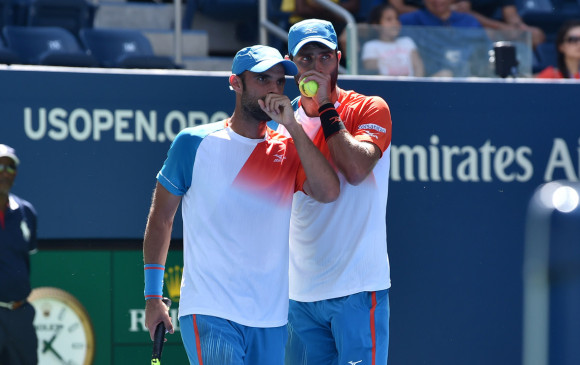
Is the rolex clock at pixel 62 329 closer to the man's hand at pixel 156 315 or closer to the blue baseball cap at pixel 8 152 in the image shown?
the blue baseball cap at pixel 8 152

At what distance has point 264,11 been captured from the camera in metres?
8.25

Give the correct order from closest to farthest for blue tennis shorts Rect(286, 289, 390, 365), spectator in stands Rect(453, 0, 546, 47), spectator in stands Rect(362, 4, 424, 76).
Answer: blue tennis shorts Rect(286, 289, 390, 365) < spectator in stands Rect(362, 4, 424, 76) < spectator in stands Rect(453, 0, 546, 47)

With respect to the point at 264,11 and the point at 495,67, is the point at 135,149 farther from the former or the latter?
the point at 264,11

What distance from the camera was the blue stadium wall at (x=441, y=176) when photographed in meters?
5.05

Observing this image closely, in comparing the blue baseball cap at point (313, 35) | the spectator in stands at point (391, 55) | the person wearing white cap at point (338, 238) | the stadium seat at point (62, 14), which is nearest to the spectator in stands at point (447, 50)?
the spectator in stands at point (391, 55)

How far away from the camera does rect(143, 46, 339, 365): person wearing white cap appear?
11.8 ft

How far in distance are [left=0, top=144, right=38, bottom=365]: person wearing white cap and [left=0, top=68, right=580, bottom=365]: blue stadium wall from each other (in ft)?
1.25

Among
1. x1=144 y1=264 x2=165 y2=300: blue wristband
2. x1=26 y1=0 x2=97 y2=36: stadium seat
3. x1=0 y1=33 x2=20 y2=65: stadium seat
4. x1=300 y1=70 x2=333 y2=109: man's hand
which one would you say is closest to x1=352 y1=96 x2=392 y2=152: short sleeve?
x1=300 y1=70 x2=333 y2=109: man's hand

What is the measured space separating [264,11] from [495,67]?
3.05 m

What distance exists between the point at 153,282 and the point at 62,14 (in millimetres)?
5891

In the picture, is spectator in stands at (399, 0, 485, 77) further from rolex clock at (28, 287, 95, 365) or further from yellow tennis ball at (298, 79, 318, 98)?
rolex clock at (28, 287, 95, 365)

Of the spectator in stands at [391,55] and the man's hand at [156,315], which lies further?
the spectator in stands at [391,55]

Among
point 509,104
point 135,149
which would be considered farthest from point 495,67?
point 135,149

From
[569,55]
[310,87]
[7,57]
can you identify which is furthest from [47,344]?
[569,55]
